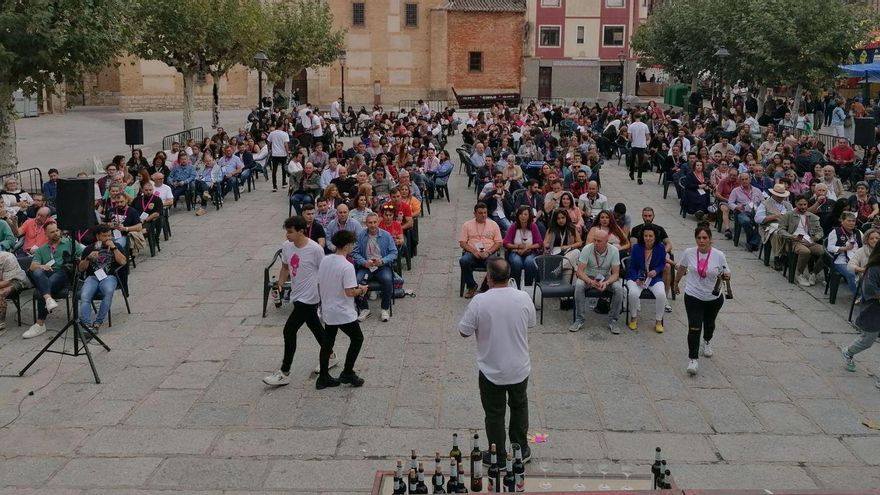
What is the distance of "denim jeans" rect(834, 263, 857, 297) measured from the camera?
36.9 ft

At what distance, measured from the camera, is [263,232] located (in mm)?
16219

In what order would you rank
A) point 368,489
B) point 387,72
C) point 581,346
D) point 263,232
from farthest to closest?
point 387,72
point 263,232
point 581,346
point 368,489

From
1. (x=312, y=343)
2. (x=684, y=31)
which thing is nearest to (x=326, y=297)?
(x=312, y=343)

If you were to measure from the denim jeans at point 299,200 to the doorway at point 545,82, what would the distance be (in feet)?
139

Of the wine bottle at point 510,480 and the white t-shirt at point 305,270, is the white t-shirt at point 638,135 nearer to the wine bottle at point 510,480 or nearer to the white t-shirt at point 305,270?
the white t-shirt at point 305,270

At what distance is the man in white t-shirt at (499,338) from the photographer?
6.23 m

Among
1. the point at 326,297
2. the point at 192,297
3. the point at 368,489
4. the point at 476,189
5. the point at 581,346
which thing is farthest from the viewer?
the point at 476,189

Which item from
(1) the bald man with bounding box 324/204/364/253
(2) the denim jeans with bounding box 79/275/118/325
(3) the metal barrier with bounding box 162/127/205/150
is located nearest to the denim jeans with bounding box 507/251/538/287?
(1) the bald man with bounding box 324/204/364/253

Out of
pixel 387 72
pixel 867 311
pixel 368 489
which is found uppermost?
pixel 387 72

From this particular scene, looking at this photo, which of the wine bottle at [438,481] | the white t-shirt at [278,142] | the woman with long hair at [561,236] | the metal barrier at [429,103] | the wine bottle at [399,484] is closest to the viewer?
the wine bottle at [399,484]

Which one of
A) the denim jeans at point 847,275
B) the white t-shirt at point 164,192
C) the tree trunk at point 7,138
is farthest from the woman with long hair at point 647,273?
the tree trunk at point 7,138

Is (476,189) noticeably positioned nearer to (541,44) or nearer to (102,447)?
(102,447)

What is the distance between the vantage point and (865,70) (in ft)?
85.3

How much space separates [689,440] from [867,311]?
254 cm
